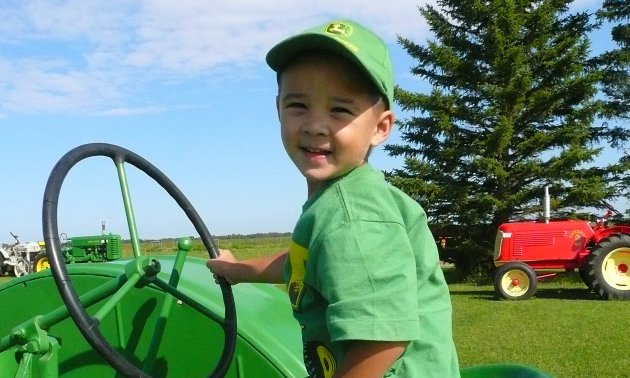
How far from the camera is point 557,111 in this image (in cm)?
1633

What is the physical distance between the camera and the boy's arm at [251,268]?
78.6 inches

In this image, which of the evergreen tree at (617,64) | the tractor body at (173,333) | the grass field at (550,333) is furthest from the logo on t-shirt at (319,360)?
the evergreen tree at (617,64)

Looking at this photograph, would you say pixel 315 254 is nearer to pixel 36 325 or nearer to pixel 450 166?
pixel 36 325

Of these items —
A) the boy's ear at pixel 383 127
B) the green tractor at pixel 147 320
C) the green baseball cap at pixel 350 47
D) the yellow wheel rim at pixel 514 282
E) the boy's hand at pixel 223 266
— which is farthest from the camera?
the yellow wheel rim at pixel 514 282

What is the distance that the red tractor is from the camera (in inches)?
399

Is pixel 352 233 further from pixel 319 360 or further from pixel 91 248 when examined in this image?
pixel 91 248

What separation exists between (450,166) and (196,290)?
14270mm

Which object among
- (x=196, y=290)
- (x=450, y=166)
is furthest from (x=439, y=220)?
(x=196, y=290)

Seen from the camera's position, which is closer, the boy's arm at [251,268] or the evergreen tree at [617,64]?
the boy's arm at [251,268]

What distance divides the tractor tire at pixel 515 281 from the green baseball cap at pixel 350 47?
923cm

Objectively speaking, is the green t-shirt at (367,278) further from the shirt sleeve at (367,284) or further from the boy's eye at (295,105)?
the boy's eye at (295,105)

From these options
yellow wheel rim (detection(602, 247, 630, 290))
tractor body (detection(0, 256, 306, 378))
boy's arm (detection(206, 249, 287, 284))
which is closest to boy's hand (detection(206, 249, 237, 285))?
boy's arm (detection(206, 249, 287, 284))

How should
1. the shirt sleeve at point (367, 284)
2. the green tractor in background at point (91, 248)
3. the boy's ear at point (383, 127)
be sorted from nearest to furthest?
the shirt sleeve at point (367, 284)
the boy's ear at point (383, 127)
the green tractor in background at point (91, 248)

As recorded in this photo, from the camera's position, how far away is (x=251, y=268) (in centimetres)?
204
